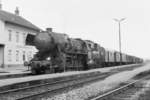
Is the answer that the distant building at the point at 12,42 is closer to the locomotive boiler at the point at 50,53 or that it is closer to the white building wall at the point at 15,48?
the white building wall at the point at 15,48

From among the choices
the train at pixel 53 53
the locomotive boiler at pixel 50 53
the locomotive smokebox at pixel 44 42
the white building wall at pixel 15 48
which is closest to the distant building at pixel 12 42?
the white building wall at pixel 15 48

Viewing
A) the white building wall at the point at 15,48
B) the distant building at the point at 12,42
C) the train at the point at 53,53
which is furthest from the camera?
the white building wall at the point at 15,48

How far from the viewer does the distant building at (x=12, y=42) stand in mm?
41406

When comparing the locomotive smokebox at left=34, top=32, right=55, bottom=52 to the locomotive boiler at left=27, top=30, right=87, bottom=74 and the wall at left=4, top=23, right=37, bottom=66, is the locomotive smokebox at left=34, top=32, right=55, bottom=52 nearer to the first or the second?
the locomotive boiler at left=27, top=30, right=87, bottom=74

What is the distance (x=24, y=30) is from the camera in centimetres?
4812

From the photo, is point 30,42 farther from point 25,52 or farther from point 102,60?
point 25,52

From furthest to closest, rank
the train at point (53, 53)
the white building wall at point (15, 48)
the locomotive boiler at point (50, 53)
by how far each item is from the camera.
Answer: the white building wall at point (15, 48), the train at point (53, 53), the locomotive boiler at point (50, 53)

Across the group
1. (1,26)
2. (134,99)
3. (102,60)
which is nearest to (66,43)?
(102,60)

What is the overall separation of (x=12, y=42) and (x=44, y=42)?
21.2m

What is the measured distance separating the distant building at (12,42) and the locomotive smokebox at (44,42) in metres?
17.5

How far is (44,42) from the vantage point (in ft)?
80.6

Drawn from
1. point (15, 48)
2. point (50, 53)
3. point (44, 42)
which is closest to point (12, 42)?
point (15, 48)

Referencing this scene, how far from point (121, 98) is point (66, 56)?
15.3 metres

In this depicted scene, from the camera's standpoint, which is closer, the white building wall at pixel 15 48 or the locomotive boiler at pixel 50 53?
the locomotive boiler at pixel 50 53
